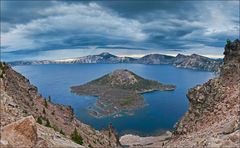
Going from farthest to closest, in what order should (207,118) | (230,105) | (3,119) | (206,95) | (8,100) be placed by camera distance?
1. (206,95)
2. (207,118)
3. (230,105)
4. (8,100)
5. (3,119)

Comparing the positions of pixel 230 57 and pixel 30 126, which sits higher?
pixel 230 57

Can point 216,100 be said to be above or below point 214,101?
above

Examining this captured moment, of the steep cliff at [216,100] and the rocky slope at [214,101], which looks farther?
the steep cliff at [216,100]

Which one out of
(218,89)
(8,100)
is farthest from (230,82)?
(8,100)

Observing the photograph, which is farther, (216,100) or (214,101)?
(214,101)

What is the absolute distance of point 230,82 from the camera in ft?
317

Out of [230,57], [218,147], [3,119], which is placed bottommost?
[218,147]

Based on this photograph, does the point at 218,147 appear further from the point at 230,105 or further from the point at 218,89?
the point at 218,89

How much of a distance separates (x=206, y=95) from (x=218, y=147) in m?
65.0

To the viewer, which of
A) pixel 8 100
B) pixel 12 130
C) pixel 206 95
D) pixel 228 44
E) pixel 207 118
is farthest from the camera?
pixel 228 44

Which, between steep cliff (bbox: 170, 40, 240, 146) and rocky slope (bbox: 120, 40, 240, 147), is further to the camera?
steep cliff (bbox: 170, 40, 240, 146)

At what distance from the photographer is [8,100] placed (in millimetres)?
47344

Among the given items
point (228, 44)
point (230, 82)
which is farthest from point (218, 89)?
point (228, 44)

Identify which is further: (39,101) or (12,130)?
(39,101)
